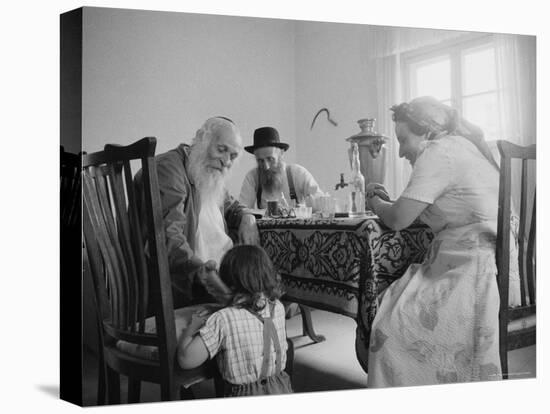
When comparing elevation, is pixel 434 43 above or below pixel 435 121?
above

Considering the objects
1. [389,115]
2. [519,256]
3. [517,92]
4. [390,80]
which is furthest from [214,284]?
[517,92]

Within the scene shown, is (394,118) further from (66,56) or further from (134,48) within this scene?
(66,56)

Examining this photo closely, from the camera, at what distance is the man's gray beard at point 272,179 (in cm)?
363

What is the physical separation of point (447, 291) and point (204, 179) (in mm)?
1267

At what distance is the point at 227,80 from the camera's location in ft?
11.7

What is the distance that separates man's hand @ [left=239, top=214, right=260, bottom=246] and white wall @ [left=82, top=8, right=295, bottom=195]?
14 centimetres

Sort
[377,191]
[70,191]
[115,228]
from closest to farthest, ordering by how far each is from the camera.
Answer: [115,228] → [70,191] → [377,191]

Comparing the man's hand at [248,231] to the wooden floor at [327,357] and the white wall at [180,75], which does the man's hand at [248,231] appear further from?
the wooden floor at [327,357]

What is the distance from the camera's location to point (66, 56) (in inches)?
137

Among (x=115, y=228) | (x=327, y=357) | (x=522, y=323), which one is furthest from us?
(x=522, y=323)

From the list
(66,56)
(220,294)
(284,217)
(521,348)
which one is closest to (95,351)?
(220,294)

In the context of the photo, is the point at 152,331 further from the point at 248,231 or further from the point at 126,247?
the point at 248,231

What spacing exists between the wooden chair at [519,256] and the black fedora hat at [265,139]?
3.73 feet

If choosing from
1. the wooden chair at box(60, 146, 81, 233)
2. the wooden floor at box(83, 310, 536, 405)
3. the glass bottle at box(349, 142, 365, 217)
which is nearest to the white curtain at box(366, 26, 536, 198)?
the glass bottle at box(349, 142, 365, 217)
